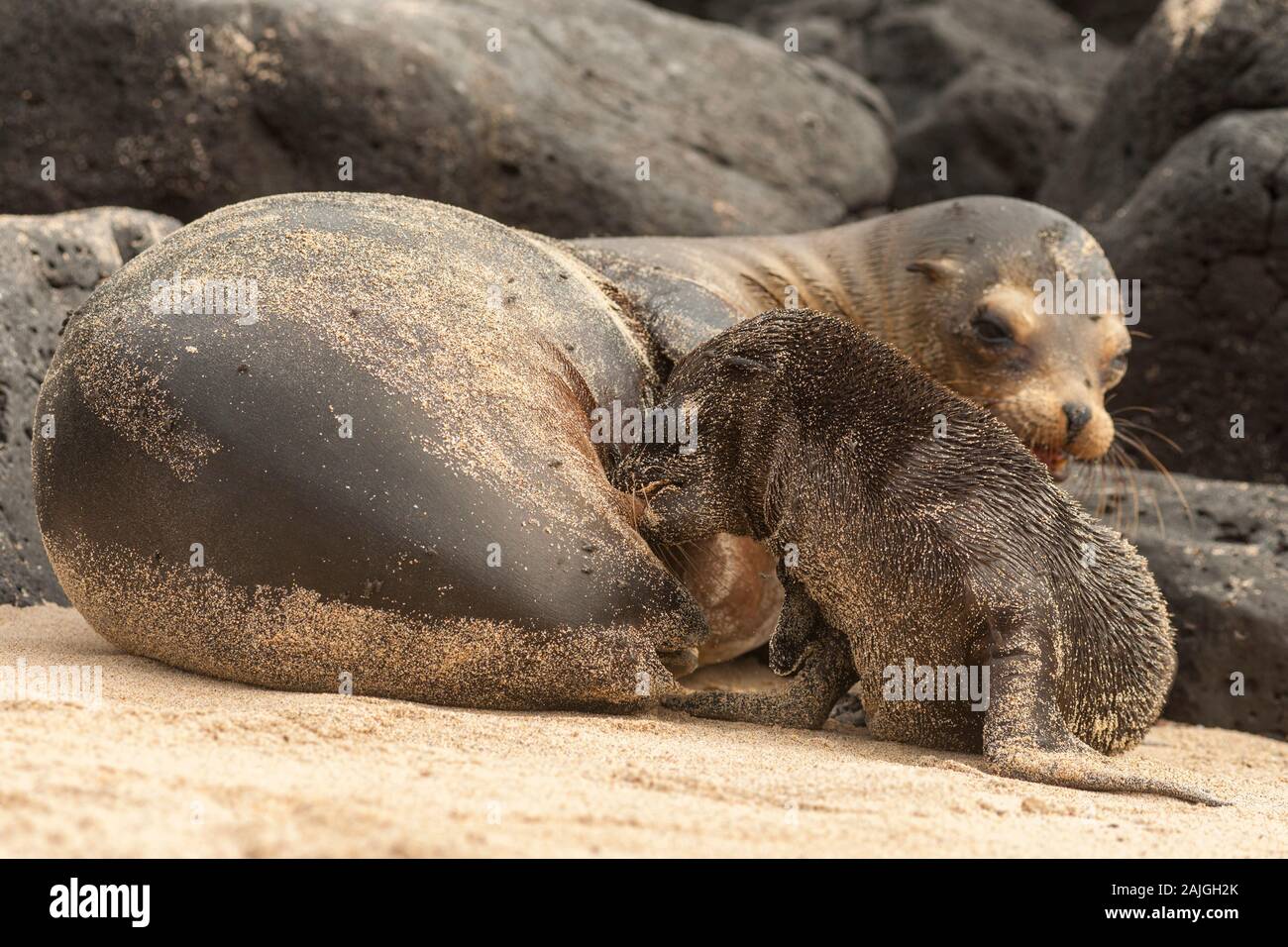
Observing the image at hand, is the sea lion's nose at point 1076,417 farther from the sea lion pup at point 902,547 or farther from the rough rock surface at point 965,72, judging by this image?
the rough rock surface at point 965,72

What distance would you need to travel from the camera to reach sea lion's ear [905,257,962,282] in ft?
22.0

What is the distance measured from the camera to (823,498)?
4.72 m

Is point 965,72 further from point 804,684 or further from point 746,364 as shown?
point 804,684

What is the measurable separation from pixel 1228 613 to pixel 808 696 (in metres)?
2.37

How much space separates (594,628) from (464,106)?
521 centimetres

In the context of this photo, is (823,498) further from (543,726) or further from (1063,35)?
(1063,35)

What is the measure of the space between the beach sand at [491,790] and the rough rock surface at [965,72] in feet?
30.4

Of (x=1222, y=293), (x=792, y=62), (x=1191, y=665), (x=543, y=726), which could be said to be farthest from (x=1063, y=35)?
(x=543, y=726)

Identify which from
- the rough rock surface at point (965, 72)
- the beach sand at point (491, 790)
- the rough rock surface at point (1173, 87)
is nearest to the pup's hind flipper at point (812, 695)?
the beach sand at point (491, 790)

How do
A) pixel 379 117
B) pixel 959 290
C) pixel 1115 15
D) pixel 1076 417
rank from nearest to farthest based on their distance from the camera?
pixel 1076 417
pixel 959 290
pixel 379 117
pixel 1115 15

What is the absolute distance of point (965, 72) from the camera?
14.1 m

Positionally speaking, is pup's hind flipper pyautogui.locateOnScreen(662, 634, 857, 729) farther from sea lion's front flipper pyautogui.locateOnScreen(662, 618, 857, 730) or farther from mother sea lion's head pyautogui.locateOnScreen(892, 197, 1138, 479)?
mother sea lion's head pyautogui.locateOnScreen(892, 197, 1138, 479)

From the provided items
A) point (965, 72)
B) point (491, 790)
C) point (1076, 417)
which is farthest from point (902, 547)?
point (965, 72)

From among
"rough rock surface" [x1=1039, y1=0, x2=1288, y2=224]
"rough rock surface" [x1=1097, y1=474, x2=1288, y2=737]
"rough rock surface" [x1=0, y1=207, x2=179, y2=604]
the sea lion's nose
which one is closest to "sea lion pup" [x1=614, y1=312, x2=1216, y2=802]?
the sea lion's nose
